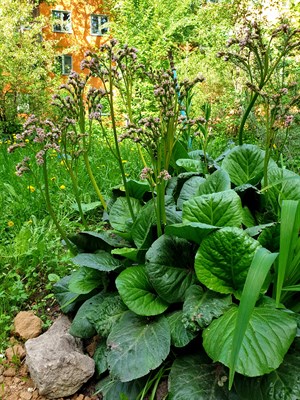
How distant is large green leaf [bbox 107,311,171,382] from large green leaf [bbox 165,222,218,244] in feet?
1.12

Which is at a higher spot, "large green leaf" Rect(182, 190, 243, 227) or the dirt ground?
"large green leaf" Rect(182, 190, 243, 227)

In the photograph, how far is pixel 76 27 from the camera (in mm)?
17984

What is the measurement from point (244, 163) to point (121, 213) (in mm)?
751

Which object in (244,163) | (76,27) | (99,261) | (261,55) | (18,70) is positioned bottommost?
(99,261)

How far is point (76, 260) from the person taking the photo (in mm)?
1634

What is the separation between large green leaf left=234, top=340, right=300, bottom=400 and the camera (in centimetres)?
120

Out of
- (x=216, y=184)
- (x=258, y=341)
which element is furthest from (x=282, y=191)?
(x=258, y=341)

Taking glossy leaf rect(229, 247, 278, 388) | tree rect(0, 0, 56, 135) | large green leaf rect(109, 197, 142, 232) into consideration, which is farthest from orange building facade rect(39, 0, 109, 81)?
glossy leaf rect(229, 247, 278, 388)

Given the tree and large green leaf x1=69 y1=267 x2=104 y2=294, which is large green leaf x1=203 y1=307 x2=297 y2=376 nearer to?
large green leaf x1=69 y1=267 x2=104 y2=294

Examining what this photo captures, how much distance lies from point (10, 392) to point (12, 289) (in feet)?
2.00

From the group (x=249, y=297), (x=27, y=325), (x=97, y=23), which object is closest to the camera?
(x=249, y=297)

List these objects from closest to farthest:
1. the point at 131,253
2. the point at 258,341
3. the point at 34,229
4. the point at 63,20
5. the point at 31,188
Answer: the point at 258,341 → the point at 131,253 → the point at 34,229 → the point at 31,188 → the point at 63,20

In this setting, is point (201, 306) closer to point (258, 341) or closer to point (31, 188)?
point (258, 341)

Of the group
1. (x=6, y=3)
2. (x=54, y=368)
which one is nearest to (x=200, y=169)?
(x=54, y=368)
